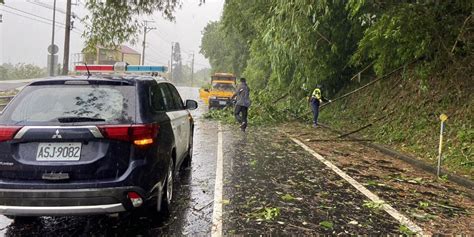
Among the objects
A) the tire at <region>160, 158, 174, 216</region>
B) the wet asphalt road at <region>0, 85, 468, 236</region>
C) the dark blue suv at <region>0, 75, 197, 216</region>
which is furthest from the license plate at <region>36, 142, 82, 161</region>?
the tire at <region>160, 158, 174, 216</region>

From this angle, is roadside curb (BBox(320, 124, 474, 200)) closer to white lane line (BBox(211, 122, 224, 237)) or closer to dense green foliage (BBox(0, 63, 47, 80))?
white lane line (BBox(211, 122, 224, 237))

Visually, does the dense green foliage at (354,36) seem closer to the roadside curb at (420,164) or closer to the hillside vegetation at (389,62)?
the hillside vegetation at (389,62)

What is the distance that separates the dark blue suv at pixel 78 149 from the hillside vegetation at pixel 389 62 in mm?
6547

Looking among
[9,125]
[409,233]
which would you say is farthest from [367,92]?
[9,125]

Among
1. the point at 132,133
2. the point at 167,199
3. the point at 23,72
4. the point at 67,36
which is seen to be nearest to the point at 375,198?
the point at 167,199

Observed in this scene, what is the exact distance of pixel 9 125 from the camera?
3926 millimetres

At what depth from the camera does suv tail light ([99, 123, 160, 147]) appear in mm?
3922

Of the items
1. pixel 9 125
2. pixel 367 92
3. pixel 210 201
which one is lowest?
pixel 210 201

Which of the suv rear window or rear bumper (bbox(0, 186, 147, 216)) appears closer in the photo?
rear bumper (bbox(0, 186, 147, 216))

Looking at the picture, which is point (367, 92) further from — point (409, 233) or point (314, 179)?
point (409, 233)

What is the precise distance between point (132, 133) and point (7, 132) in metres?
1.19

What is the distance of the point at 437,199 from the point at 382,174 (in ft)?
5.42

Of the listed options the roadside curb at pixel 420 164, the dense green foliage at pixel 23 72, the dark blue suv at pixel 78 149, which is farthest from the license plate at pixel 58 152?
the dense green foliage at pixel 23 72

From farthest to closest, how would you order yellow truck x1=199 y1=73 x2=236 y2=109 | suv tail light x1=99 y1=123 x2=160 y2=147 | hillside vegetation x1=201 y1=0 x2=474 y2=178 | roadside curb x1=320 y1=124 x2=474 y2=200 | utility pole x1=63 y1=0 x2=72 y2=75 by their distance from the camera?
yellow truck x1=199 y1=73 x2=236 y2=109
utility pole x1=63 y1=0 x2=72 y2=75
hillside vegetation x1=201 y1=0 x2=474 y2=178
roadside curb x1=320 y1=124 x2=474 y2=200
suv tail light x1=99 y1=123 x2=160 y2=147
